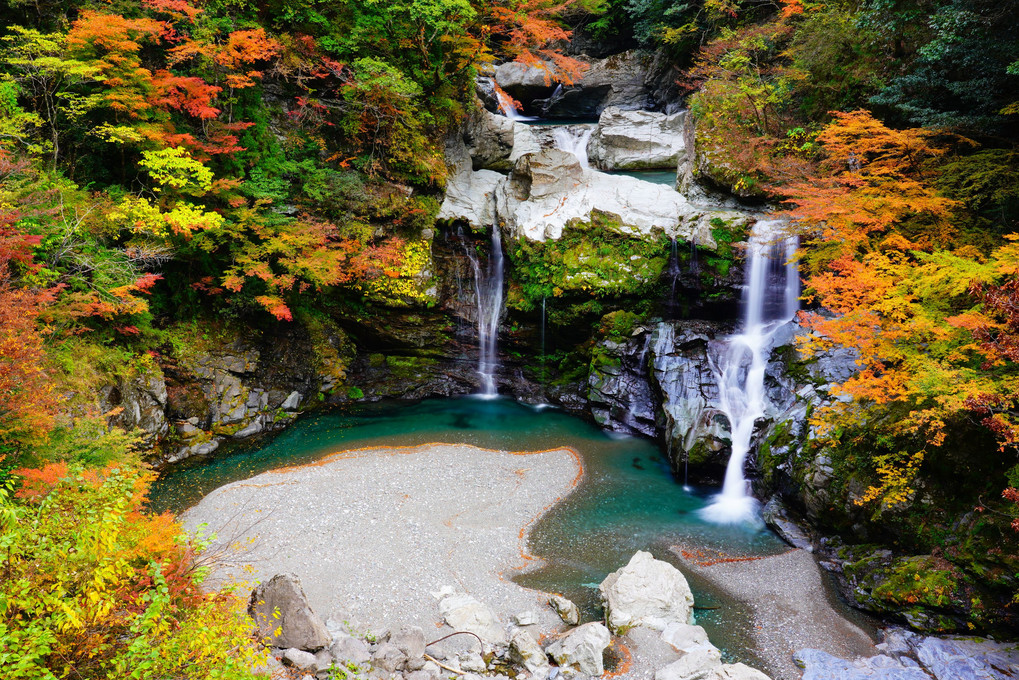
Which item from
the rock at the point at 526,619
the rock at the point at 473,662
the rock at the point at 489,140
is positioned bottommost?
the rock at the point at 526,619

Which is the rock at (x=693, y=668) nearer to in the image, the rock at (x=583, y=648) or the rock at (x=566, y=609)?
the rock at (x=583, y=648)

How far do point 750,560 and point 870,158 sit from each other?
9306 millimetres

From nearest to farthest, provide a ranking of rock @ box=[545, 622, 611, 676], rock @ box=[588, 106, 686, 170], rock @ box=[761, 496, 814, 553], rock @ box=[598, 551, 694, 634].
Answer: rock @ box=[545, 622, 611, 676] → rock @ box=[598, 551, 694, 634] → rock @ box=[761, 496, 814, 553] → rock @ box=[588, 106, 686, 170]

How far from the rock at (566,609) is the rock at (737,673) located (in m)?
2.06

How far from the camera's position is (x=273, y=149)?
565 inches

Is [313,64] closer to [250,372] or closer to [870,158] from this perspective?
[250,372]

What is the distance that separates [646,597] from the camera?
7922mm

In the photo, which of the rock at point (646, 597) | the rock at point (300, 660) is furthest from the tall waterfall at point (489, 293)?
the rock at point (300, 660)

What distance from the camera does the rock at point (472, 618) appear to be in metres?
7.40

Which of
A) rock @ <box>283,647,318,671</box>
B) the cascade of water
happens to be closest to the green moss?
the cascade of water

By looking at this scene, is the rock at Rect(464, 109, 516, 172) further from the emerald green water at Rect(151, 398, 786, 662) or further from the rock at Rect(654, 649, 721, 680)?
the rock at Rect(654, 649, 721, 680)

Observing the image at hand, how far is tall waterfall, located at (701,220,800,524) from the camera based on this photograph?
12.2 m

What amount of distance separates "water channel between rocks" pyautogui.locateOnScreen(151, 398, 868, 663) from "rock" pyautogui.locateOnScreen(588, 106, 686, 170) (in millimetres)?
10551

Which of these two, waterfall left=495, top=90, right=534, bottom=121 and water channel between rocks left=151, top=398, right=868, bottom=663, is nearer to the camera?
water channel between rocks left=151, top=398, right=868, bottom=663
